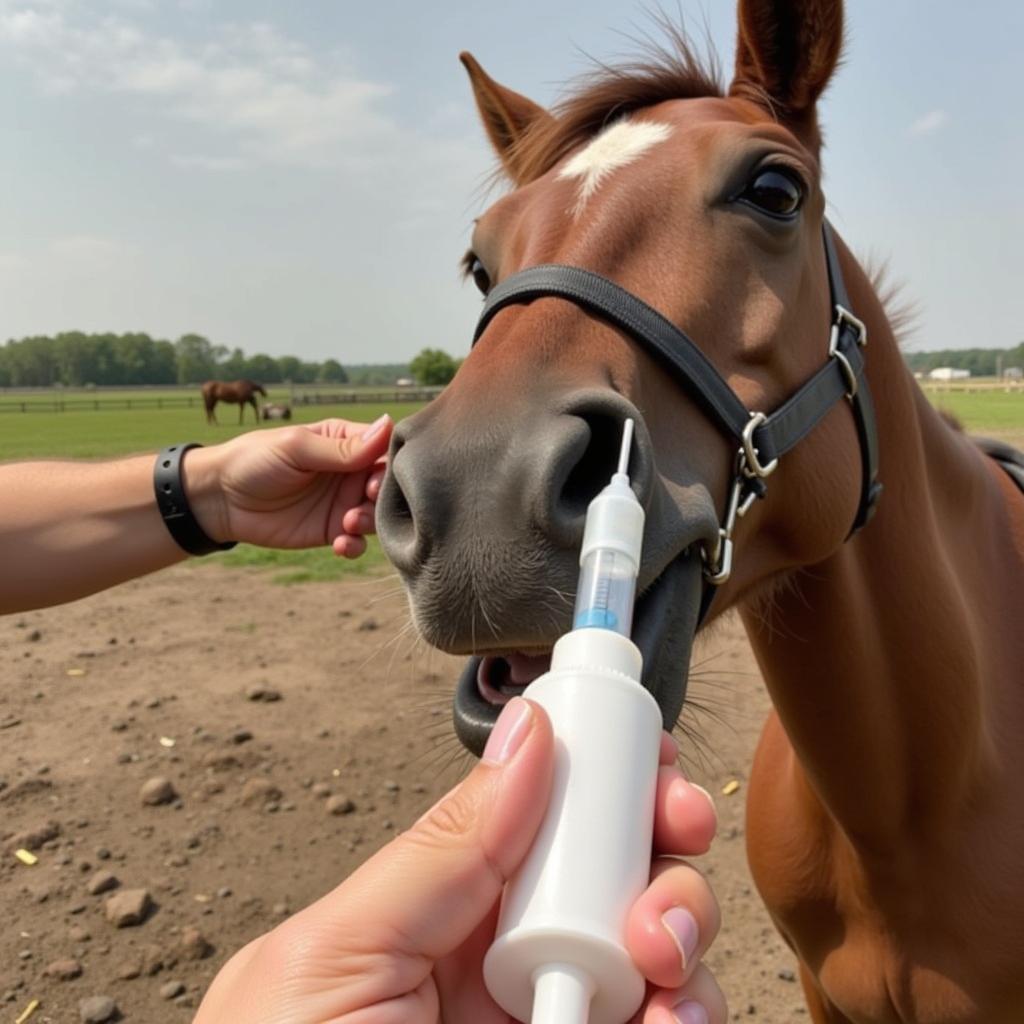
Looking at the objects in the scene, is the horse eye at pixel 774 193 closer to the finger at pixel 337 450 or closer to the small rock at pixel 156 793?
the finger at pixel 337 450

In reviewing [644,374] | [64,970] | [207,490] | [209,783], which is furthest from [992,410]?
[644,374]

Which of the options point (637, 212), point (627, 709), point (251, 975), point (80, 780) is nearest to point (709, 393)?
point (637, 212)

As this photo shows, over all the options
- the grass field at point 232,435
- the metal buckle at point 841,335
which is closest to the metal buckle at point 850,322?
the metal buckle at point 841,335

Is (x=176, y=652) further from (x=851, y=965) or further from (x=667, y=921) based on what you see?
(x=667, y=921)

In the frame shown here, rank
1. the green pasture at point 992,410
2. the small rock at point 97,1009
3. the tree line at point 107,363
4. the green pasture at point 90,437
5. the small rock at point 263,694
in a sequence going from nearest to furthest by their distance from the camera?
the small rock at point 97,1009, the small rock at point 263,694, the green pasture at point 90,437, the green pasture at point 992,410, the tree line at point 107,363

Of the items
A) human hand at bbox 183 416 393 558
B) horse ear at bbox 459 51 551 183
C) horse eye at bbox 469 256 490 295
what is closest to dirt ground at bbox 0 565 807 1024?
human hand at bbox 183 416 393 558

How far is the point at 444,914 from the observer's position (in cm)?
90

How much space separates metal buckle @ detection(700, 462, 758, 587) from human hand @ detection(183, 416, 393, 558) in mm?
1118

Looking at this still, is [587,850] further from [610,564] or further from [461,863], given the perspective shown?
[610,564]

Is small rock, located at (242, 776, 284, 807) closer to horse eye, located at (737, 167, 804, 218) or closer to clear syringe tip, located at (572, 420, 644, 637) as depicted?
horse eye, located at (737, 167, 804, 218)

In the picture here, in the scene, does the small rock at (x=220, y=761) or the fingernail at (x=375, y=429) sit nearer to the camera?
the fingernail at (x=375, y=429)

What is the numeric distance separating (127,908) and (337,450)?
2641 millimetres

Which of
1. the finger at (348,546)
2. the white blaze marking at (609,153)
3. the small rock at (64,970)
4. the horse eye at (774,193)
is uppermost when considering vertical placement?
the white blaze marking at (609,153)

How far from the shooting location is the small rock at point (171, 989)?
3364 mm
